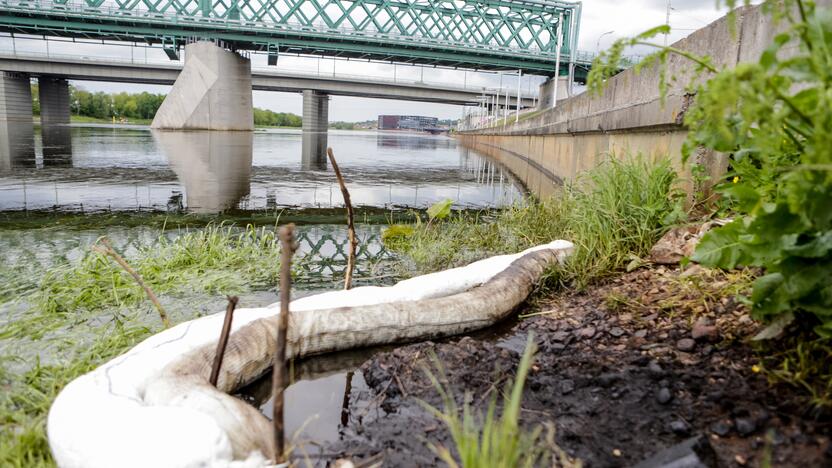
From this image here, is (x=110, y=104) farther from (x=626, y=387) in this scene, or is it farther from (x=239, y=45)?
(x=626, y=387)

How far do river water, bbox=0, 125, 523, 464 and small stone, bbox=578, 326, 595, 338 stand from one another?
136cm

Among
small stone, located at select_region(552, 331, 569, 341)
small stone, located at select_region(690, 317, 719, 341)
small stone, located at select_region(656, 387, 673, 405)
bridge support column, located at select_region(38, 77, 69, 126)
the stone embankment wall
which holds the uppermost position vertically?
bridge support column, located at select_region(38, 77, 69, 126)

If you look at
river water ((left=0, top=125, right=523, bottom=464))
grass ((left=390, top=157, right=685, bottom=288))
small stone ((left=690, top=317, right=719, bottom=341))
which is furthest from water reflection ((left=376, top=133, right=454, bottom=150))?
small stone ((left=690, top=317, right=719, bottom=341))

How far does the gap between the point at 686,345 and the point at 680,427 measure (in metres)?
0.83

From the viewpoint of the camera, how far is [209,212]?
885 cm

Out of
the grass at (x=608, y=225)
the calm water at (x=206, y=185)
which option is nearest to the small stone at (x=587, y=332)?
the grass at (x=608, y=225)

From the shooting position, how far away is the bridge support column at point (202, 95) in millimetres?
54281

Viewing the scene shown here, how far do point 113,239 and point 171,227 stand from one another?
1060 mm

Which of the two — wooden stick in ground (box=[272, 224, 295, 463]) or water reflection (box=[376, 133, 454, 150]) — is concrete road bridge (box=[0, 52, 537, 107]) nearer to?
water reflection (box=[376, 133, 454, 150])

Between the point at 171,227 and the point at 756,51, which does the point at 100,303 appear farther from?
the point at 756,51

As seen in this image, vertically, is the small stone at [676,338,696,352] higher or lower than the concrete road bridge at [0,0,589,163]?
lower

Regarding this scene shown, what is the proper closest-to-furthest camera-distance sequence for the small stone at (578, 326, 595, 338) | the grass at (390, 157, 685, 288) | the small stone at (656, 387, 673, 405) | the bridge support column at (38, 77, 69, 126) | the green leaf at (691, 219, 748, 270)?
the small stone at (656, 387, 673, 405)
the green leaf at (691, 219, 748, 270)
the small stone at (578, 326, 595, 338)
the grass at (390, 157, 685, 288)
the bridge support column at (38, 77, 69, 126)

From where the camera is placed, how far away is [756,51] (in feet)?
15.1

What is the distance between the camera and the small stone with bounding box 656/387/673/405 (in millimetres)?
2451
